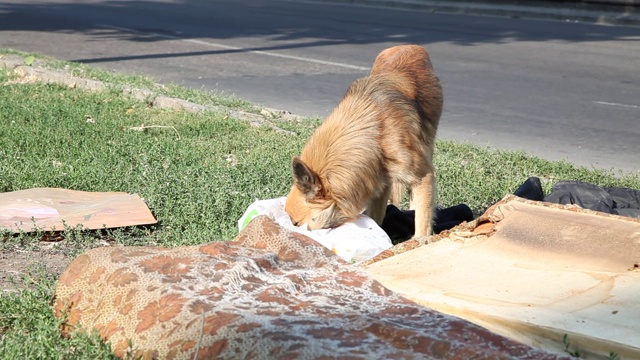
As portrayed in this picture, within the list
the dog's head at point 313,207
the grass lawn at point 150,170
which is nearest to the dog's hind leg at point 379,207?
the dog's head at point 313,207

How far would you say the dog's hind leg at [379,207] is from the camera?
18.3 ft

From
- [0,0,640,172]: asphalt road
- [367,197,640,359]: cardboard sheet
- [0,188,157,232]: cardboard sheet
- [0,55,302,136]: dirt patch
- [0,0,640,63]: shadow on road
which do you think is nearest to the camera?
[367,197,640,359]: cardboard sheet

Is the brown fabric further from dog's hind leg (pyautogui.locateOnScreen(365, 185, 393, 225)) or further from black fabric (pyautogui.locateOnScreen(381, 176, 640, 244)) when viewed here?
black fabric (pyautogui.locateOnScreen(381, 176, 640, 244))

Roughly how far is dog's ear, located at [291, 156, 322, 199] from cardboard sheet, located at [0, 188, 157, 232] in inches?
47.7

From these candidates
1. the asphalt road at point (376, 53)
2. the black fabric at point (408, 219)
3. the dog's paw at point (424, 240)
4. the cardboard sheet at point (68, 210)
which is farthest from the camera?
the asphalt road at point (376, 53)

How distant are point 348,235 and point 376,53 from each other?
9.75m

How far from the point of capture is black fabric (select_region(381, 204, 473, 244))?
5.94 metres

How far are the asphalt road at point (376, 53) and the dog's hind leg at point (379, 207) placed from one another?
294 centimetres

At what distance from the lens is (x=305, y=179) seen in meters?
4.89

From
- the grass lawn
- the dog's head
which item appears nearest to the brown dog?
the dog's head

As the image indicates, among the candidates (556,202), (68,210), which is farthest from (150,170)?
(556,202)

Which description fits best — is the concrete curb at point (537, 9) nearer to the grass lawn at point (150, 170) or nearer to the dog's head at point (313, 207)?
the grass lawn at point (150, 170)

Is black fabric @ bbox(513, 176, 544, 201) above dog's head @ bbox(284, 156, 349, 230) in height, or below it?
below

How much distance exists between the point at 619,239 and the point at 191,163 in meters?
3.67
